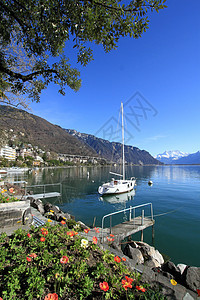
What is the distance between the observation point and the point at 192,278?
4.66 meters

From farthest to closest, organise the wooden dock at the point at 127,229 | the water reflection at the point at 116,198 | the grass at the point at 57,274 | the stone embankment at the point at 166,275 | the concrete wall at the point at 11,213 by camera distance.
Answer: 1. the water reflection at the point at 116,198
2. the wooden dock at the point at 127,229
3. the concrete wall at the point at 11,213
4. the stone embankment at the point at 166,275
5. the grass at the point at 57,274

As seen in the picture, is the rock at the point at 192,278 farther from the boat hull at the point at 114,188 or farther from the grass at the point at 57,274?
the boat hull at the point at 114,188

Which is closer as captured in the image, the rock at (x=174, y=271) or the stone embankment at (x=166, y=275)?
the stone embankment at (x=166, y=275)

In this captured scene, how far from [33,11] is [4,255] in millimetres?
5497

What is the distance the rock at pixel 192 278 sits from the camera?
4.45m

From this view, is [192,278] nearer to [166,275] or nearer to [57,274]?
[166,275]

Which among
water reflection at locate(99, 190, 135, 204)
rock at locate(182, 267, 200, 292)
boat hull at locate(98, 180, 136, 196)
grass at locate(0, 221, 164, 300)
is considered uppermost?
grass at locate(0, 221, 164, 300)

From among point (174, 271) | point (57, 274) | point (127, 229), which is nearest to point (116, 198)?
point (127, 229)

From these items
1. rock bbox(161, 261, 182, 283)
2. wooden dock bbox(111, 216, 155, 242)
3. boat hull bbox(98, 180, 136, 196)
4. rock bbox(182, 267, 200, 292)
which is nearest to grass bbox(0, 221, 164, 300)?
rock bbox(182, 267, 200, 292)

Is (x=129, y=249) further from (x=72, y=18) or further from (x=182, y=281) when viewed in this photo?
(x=72, y=18)

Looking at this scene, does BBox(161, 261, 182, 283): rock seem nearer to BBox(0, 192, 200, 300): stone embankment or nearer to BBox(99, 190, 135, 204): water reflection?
BBox(0, 192, 200, 300): stone embankment

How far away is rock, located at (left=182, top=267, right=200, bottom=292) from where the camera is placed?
4454 mm

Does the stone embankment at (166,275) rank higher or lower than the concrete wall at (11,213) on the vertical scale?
lower

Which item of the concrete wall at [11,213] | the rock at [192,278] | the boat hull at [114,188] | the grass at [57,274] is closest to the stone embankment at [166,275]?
the rock at [192,278]
